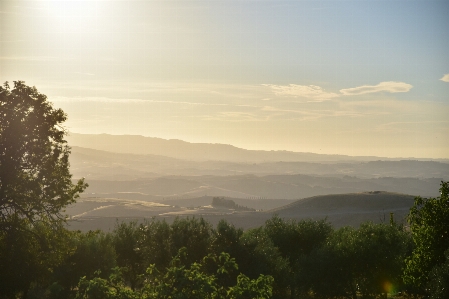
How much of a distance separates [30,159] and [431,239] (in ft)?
88.7

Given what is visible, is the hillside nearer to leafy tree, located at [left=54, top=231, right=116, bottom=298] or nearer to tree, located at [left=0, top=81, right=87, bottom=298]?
leafy tree, located at [left=54, top=231, right=116, bottom=298]

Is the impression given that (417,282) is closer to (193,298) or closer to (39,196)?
(193,298)

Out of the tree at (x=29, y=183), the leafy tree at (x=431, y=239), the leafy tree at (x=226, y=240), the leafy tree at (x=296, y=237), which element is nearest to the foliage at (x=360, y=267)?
the leafy tree at (x=296, y=237)

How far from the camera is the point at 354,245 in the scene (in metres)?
42.4

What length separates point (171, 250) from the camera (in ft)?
138

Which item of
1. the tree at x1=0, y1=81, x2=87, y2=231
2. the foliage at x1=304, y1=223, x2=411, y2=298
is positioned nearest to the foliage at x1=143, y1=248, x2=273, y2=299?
the tree at x1=0, y1=81, x2=87, y2=231

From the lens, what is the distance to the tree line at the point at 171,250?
22.2m

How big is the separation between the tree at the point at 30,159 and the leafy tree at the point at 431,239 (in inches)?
937

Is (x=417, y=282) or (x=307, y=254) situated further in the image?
(x=307, y=254)

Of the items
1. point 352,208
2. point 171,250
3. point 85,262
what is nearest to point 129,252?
point 85,262

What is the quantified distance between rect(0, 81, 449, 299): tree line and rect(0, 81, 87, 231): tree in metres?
0.07

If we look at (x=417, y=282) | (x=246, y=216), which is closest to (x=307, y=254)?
(x=417, y=282)

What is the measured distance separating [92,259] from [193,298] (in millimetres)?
24577

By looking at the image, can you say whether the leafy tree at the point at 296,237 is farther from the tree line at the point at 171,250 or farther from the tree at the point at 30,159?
the tree at the point at 30,159
